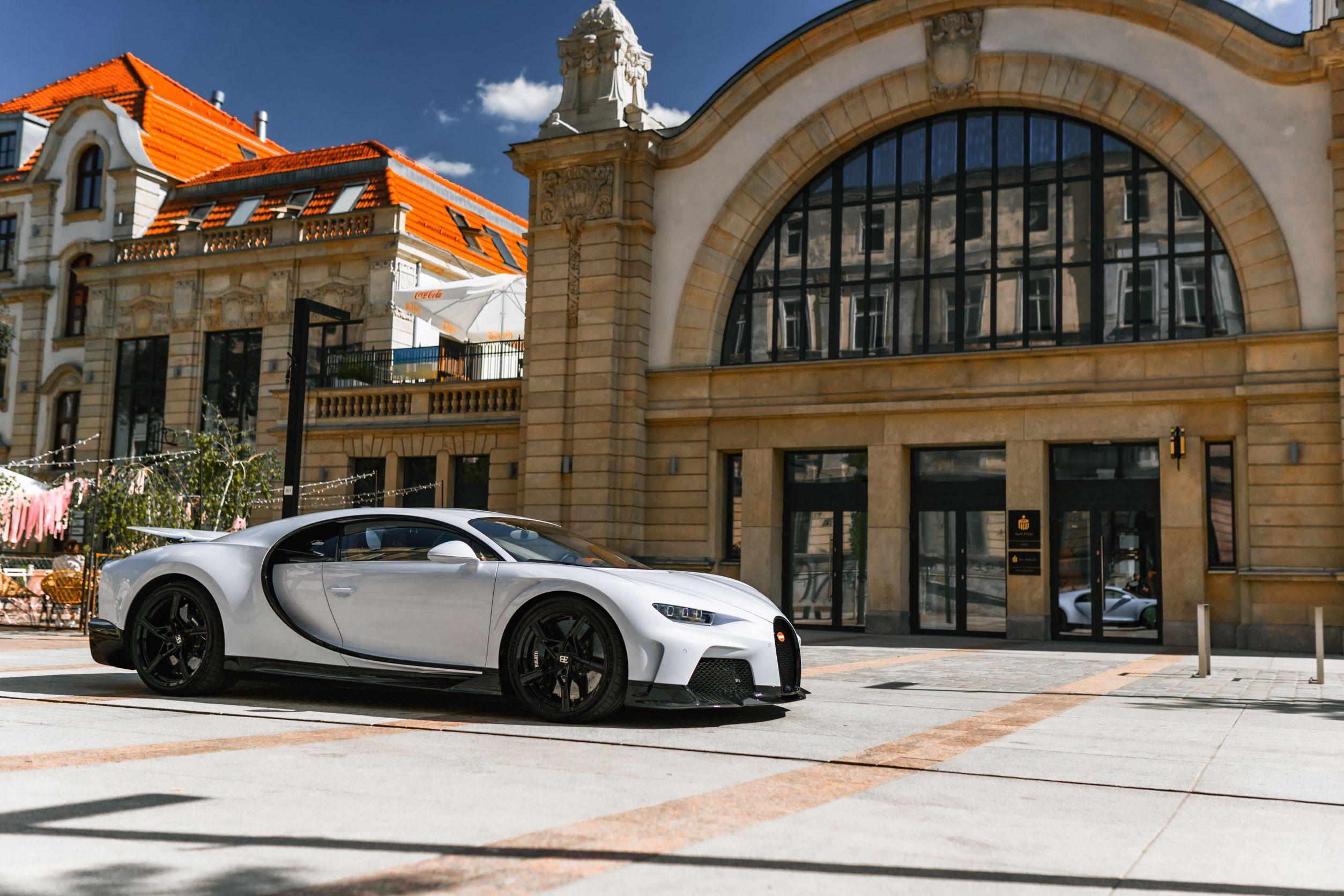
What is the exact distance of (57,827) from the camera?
13.0ft

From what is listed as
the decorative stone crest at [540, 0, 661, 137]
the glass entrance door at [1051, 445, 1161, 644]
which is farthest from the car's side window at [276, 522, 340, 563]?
the decorative stone crest at [540, 0, 661, 137]

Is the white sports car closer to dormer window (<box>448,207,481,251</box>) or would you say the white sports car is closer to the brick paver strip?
the brick paver strip

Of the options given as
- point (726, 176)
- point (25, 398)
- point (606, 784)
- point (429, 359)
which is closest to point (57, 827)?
point (606, 784)

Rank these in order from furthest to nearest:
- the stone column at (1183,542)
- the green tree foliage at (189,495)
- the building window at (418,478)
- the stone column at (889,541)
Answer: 1. the building window at (418,478)
2. the stone column at (889,541)
3. the stone column at (1183,542)
4. the green tree foliage at (189,495)

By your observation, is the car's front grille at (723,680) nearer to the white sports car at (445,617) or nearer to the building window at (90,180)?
the white sports car at (445,617)

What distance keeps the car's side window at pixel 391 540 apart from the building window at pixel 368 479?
1820 centimetres

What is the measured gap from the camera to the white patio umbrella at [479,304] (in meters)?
26.2

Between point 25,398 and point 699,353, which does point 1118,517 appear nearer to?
point 699,353

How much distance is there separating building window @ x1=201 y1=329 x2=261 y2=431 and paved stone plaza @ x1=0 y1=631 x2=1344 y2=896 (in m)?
22.9

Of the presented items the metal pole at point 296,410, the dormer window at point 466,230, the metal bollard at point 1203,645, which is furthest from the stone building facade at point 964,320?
the dormer window at point 466,230

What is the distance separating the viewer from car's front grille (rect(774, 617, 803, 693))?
24.4 ft

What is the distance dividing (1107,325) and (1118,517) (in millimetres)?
3177

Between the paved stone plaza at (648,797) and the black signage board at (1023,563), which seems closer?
the paved stone plaza at (648,797)

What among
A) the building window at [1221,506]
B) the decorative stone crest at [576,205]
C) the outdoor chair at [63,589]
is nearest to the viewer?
the outdoor chair at [63,589]
